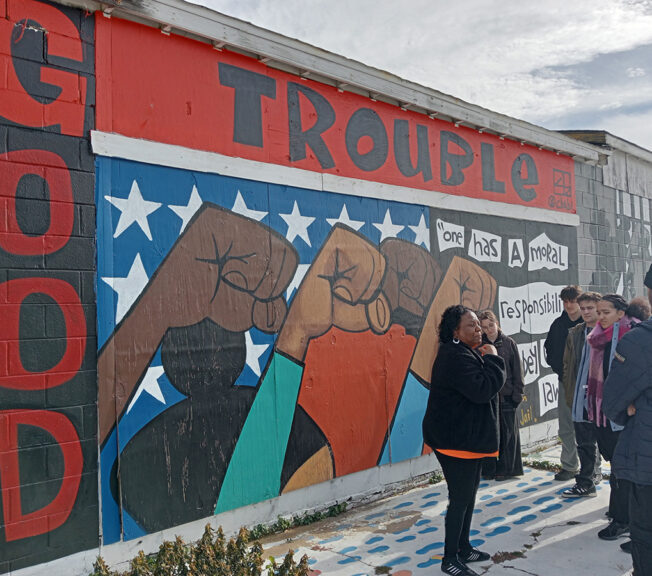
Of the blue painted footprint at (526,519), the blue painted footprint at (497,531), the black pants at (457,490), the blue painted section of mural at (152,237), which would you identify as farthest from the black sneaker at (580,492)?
the blue painted section of mural at (152,237)

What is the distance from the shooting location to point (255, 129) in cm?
534

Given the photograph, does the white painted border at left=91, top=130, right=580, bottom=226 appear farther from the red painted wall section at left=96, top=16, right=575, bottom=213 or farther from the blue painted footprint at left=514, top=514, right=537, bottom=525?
the blue painted footprint at left=514, top=514, right=537, bottom=525

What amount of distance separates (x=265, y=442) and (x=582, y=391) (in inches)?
111

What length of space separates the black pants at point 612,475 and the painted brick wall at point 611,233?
4.24m

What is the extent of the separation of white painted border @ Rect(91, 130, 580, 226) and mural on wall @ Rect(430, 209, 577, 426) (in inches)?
6.0

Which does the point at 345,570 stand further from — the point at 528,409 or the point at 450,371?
the point at 528,409

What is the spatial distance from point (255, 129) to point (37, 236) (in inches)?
82.3

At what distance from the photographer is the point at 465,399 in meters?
4.07

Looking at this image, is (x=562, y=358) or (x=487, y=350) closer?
(x=487, y=350)

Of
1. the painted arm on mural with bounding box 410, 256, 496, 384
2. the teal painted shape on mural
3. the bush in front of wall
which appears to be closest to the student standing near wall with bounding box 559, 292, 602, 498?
the painted arm on mural with bounding box 410, 256, 496, 384

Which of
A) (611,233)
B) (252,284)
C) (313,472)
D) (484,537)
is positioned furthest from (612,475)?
(611,233)

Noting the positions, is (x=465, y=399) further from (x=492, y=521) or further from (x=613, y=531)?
(x=613, y=531)

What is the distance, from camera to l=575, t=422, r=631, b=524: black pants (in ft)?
15.7

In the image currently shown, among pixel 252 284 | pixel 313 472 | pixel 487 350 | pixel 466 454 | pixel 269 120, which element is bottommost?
pixel 313 472
